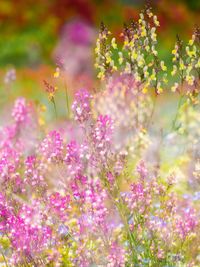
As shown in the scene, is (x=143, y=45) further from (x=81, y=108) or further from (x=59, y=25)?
(x=59, y=25)

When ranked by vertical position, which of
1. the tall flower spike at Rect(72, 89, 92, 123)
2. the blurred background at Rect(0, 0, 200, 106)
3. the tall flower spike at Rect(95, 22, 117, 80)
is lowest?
the tall flower spike at Rect(72, 89, 92, 123)

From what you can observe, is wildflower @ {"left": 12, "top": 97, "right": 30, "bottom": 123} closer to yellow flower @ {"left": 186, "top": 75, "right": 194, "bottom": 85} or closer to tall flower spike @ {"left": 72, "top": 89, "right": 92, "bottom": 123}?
yellow flower @ {"left": 186, "top": 75, "right": 194, "bottom": 85}

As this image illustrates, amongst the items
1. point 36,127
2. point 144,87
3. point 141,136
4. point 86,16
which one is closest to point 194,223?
point 144,87

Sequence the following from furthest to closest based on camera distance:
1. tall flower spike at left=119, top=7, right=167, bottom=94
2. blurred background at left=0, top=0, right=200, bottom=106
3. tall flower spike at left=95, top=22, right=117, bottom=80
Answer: blurred background at left=0, top=0, right=200, bottom=106
tall flower spike at left=119, top=7, right=167, bottom=94
tall flower spike at left=95, top=22, right=117, bottom=80

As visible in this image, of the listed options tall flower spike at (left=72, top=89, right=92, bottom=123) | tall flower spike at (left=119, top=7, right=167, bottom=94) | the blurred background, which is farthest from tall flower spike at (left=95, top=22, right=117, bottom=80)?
the blurred background

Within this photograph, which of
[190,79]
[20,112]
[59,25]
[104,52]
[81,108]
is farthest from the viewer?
[59,25]

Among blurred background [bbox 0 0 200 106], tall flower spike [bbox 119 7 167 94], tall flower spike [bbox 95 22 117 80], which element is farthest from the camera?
blurred background [bbox 0 0 200 106]

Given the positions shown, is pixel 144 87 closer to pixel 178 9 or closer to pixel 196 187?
pixel 196 187

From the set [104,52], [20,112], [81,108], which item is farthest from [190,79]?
[20,112]
